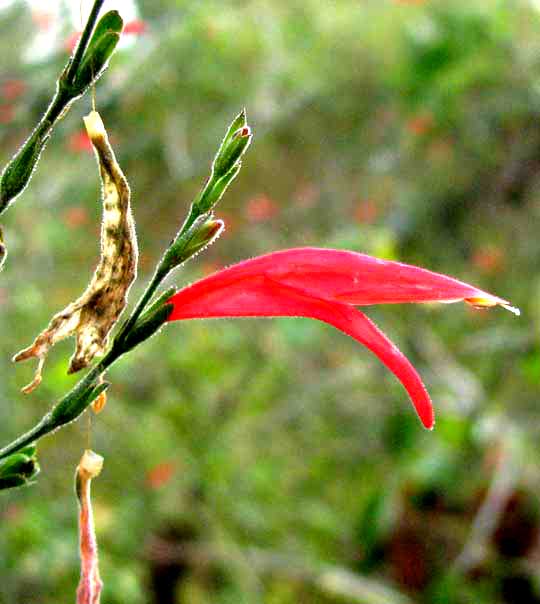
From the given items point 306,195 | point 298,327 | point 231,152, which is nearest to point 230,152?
point 231,152

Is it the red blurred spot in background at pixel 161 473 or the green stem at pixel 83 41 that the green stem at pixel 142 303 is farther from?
the red blurred spot in background at pixel 161 473

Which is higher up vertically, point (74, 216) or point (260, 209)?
point (260, 209)

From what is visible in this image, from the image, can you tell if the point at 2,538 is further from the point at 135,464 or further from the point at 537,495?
the point at 537,495

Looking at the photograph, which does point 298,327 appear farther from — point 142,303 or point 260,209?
point 142,303

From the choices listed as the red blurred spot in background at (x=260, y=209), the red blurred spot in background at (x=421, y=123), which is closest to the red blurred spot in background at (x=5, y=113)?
the red blurred spot in background at (x=260, y=209)

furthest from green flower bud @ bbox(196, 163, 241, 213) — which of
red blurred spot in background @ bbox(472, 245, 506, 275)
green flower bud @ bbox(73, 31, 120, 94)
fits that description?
red blurred spot in background @ bbox(472, 245, 506, 275)
